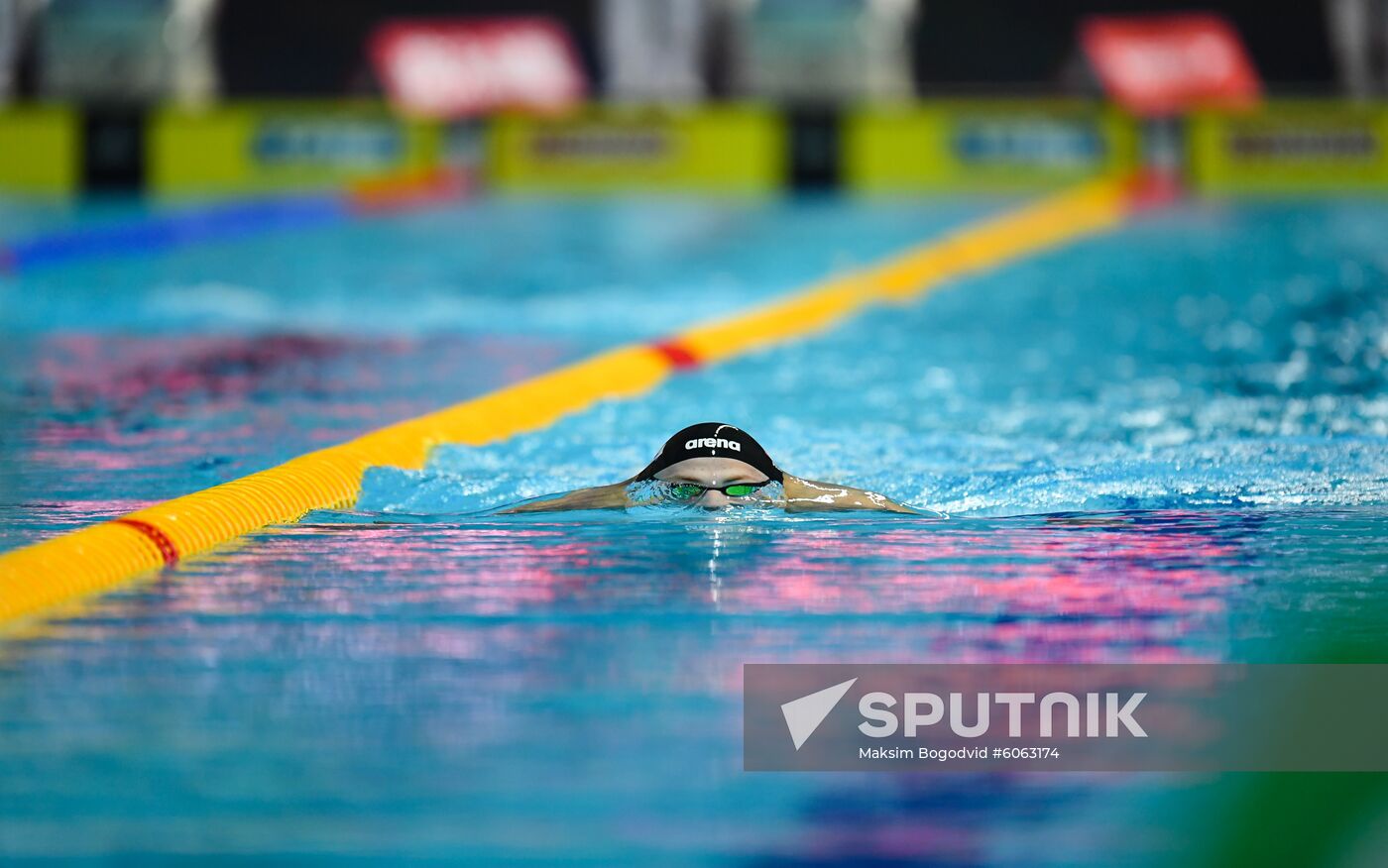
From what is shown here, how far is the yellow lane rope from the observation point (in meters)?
3.02

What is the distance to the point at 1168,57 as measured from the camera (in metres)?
16.2

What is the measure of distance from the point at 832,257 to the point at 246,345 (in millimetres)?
3804

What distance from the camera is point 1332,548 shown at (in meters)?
3.33

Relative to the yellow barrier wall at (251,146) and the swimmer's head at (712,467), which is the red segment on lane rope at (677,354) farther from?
the yellow barrier wall at (251,146)

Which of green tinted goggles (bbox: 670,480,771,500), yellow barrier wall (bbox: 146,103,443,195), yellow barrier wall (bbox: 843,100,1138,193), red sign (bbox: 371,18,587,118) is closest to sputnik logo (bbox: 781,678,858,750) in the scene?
green tinted goggles (bbox: 670,480,771,500)

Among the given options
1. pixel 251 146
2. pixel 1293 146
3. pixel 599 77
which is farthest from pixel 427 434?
pixel 599 77

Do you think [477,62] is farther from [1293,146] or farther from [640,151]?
[1293,146]

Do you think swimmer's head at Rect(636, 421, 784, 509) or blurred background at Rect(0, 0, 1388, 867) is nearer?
blurred background at Rect(0, 0, 1388, 867)

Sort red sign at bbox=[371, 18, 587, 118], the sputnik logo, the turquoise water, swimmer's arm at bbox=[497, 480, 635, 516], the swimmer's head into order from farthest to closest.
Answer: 1. red sign at bbox=[371, 18, 587, 118]
2. swimmer's arm at bbox=[497, 480, 635, 516]
3. the swimmer's head
4. the sputnik logo
5. the turquoise water

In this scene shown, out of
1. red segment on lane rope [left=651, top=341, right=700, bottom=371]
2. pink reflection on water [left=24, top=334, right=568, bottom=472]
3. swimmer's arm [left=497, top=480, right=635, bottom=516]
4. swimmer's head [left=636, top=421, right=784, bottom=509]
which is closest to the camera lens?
swimmer's head [left=636, top=421, right=784, bottom=509]

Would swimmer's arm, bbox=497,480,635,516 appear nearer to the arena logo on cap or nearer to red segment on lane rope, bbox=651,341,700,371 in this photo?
the arena logo on cap

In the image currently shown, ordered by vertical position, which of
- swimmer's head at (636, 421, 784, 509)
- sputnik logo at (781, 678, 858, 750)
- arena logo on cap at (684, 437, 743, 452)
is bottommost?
sputnik logo at (781, 678, 858, 750)

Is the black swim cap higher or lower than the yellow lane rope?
higher

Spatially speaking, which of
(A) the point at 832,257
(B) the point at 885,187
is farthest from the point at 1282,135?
(A) the point at 832,257
